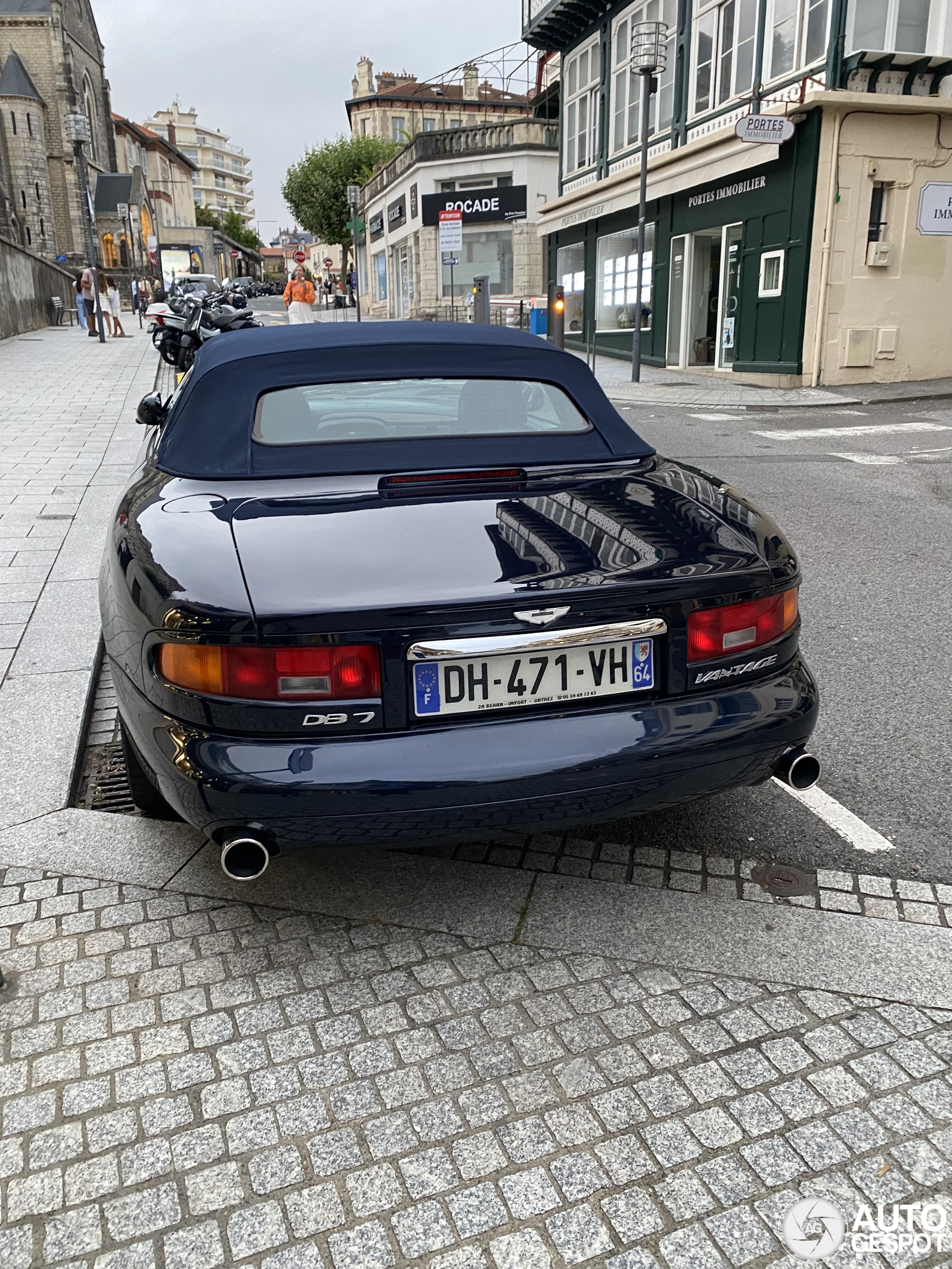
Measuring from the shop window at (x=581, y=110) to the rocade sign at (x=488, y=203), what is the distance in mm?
8165

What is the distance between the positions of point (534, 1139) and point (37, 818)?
2.00 meters

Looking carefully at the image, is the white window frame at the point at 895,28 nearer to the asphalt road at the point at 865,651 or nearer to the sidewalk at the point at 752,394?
the sidewalk at the point at 752,394

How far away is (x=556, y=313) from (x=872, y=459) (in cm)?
1046

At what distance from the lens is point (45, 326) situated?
124 feet

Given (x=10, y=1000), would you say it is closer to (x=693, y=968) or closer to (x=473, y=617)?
(x=473, y=617)

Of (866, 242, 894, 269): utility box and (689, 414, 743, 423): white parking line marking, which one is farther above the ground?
(866, 242, 894, 269): utility box

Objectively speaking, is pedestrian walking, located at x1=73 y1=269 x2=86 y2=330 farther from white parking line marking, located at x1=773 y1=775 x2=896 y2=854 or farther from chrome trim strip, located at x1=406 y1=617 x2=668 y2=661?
chrome trim strip, located at x1=406 y1=617 x2=668 y2=661

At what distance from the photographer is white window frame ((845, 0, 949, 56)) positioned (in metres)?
16.5

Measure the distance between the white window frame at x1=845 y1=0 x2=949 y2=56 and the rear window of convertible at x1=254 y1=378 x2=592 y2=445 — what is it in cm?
1641

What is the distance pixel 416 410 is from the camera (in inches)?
140

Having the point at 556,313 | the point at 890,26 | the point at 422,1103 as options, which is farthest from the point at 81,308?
the point at 422,1103

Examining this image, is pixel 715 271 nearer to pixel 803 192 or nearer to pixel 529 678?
pixel 803 192

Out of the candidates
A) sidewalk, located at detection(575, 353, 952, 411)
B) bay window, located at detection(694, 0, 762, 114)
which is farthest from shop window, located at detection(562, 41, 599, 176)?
sidewalk, located at detection(575, 353, 952, 411)

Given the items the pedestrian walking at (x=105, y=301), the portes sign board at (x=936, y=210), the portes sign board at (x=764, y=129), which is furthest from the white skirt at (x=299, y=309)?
the portes sign board at (x=936, y=210)
